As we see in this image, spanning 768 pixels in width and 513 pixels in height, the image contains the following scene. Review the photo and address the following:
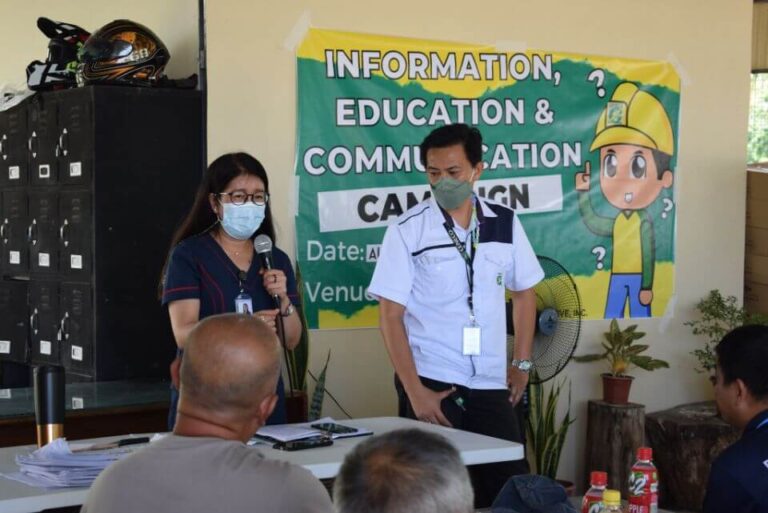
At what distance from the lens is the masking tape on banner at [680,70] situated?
20.8 feet

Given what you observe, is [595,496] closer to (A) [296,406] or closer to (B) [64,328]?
(A) [296,406]

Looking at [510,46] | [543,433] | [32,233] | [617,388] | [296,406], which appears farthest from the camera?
[617,388]

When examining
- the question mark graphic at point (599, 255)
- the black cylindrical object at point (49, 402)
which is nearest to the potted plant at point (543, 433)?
the question mark graphic at point (599, 255)

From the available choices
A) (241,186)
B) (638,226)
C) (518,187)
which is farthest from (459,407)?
(638,226)

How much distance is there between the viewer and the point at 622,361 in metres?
6.00

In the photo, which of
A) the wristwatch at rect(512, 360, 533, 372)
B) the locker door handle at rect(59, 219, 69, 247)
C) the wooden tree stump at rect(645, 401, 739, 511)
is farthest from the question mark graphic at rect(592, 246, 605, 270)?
the locker door handle at rect(59, 219, 69, 247)

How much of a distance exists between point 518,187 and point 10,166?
263 cm

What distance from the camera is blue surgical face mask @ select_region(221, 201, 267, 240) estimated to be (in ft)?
11.5

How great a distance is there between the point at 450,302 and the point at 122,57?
80.1 inches

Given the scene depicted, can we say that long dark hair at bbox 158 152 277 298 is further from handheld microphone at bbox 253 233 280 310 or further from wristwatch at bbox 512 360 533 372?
wristwatch at bbox 512 360 533 372

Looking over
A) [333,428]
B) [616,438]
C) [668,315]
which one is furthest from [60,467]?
[668,315]

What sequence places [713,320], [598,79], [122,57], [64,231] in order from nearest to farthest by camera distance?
[122,57]
[64,231]
[598,79]
[713,320]

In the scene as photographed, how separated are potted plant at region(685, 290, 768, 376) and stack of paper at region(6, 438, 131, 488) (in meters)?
Result: 4.36

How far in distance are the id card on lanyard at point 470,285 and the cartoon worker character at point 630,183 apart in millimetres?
2167
